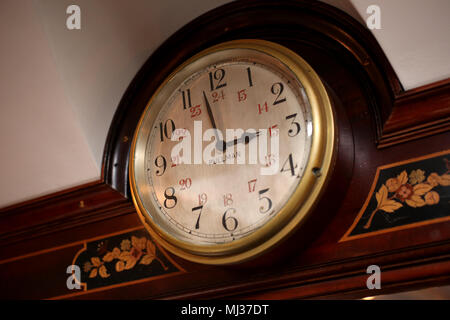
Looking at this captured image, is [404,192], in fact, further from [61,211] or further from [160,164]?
[61,211]

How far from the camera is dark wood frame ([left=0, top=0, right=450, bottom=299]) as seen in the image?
1.28 m

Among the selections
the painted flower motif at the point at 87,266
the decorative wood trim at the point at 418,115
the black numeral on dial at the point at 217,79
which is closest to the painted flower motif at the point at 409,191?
the decorative wood trim at the point at 418,115

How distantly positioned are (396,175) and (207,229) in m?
0.52

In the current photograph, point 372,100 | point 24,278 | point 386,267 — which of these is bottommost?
point 386,267

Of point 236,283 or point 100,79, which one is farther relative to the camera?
point 100,79

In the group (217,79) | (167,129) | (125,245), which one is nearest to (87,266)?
(125,245)

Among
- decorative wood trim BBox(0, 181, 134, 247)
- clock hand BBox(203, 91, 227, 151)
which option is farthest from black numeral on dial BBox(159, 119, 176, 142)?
decorative wood trim BBox(0, 181, 134, 247)

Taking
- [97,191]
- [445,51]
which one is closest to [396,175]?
[445,51]

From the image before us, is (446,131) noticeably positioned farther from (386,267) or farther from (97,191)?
(97,191)

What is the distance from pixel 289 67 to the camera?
1.41 metres

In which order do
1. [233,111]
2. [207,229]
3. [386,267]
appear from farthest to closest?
[233,111]
[207,229]
[386,267]

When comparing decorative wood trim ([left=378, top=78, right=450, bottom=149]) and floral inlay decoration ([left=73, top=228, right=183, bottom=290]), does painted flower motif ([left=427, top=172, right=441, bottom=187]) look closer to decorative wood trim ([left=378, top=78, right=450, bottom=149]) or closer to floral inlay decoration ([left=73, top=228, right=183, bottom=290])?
decorative wood trim ([left=378, top=78, right=450, bottom=149])

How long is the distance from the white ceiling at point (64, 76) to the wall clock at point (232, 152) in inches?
9.6

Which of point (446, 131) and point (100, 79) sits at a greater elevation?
point (100, 79)
